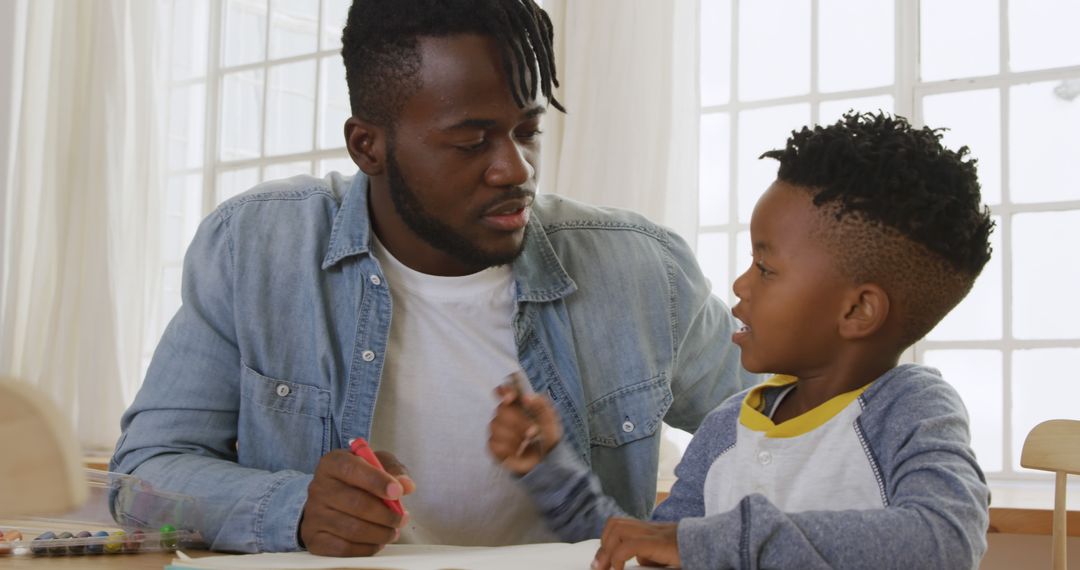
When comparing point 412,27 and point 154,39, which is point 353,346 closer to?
point 412,27

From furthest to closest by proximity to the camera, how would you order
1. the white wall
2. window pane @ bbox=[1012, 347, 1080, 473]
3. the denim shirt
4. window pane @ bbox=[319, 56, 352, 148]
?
the white wall, window pane @ bbox=[319, 56, 352, 148], window pane @ bbox=[1012, 347, 1080, 473], the denim shirt

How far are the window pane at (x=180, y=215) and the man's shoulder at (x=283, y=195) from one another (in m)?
2.90

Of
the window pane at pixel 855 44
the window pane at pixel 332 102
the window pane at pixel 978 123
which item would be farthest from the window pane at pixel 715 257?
the window pane at pixel 332 102

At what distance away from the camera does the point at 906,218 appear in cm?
106

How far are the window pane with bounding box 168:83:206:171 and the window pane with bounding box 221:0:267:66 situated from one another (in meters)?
0.18

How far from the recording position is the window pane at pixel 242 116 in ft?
14.0

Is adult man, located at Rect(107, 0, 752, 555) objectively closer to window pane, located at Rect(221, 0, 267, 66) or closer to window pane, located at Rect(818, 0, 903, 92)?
window pane, located at Rect(818, 0, 903, 92)

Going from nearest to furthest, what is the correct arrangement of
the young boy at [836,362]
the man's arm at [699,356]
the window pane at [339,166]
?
1. the young boy at [836,362]
2. the man's arm at [699,356]
3. the window pane at [339,166]

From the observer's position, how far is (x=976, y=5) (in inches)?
107

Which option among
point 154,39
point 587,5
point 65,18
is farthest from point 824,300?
point 65,18

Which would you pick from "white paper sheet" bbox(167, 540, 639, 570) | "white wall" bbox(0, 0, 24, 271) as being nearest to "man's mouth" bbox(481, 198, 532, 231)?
"white paper sheet" bbox(167, 540, 639, 570)

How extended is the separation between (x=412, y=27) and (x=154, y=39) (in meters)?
3.11

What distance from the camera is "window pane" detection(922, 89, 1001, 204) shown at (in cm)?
267

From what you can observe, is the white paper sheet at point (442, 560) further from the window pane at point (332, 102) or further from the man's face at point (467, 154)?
the window pane at point (332, 102)
